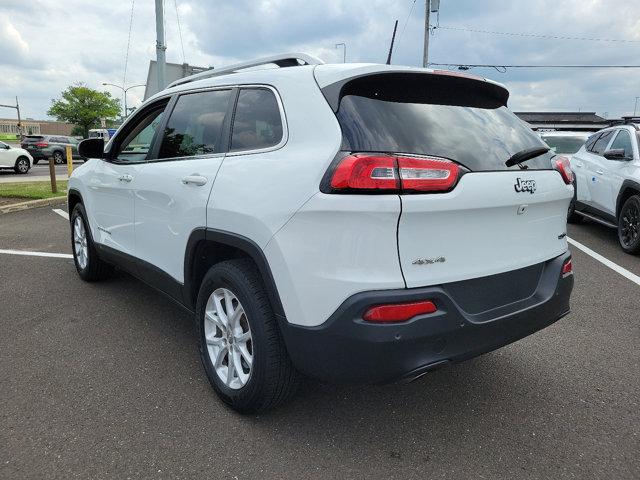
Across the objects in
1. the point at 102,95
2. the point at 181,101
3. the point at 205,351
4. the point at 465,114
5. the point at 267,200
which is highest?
the point at 102,95

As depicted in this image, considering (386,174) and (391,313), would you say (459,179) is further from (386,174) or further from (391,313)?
(391,313)

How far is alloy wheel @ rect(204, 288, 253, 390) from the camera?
2.64 meters

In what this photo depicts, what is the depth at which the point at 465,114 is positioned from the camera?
2520 millimetres

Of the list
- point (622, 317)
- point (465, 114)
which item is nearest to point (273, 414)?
point (465, 114)

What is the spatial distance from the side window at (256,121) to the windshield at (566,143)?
1087cm

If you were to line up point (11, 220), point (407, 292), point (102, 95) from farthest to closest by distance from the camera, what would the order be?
point (102, 95), point (11, 220), point (407, 292)

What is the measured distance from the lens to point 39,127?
101375 mm

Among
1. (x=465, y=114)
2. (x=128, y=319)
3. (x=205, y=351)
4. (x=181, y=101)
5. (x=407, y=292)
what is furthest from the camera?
(x=128, y=319)

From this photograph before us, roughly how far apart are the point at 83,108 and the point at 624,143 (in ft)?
247

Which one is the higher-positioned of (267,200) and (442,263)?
(267,200)

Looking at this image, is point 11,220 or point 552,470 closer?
point 552,470

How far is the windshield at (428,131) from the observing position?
2168 millimetres

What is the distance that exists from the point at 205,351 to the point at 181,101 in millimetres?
1687

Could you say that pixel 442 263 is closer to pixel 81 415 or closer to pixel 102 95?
pixel 81 415
